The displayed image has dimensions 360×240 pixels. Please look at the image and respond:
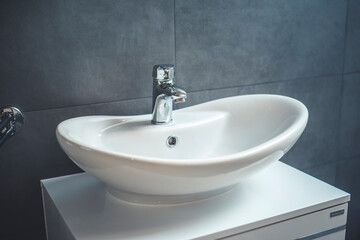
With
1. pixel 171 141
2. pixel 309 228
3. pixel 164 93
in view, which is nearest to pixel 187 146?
pixel 171 141

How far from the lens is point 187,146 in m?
1.22

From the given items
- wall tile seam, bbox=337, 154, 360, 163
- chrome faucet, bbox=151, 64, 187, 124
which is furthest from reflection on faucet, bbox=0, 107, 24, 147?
wall tile seam, bbox=337, 154, 360, 163

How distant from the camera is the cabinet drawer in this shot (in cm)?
99

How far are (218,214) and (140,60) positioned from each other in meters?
0.52

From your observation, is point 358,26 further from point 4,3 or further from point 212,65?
point 4,3

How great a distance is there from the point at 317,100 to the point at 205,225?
2.81 ft

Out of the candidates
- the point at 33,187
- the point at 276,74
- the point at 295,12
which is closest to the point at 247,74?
the point at 276,74

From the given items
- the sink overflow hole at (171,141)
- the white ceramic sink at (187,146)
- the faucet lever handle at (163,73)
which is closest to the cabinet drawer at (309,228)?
the white ceramic sink at (187,146)

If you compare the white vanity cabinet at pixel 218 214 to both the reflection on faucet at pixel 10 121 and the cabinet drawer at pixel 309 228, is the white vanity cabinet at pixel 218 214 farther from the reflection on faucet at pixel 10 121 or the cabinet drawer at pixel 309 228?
the reflection on faucet at pixel 10 121

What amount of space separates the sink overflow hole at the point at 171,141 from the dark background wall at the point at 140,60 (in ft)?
0.58

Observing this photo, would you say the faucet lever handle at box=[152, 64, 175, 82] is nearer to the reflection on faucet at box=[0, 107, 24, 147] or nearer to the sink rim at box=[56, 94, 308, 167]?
the sink rim at box=[56, 94, 308, 167]

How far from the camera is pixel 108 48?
4.04ft

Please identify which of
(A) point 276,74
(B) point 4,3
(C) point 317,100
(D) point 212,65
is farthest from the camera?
(C) point 317,100

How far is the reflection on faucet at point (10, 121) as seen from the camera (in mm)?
1095
